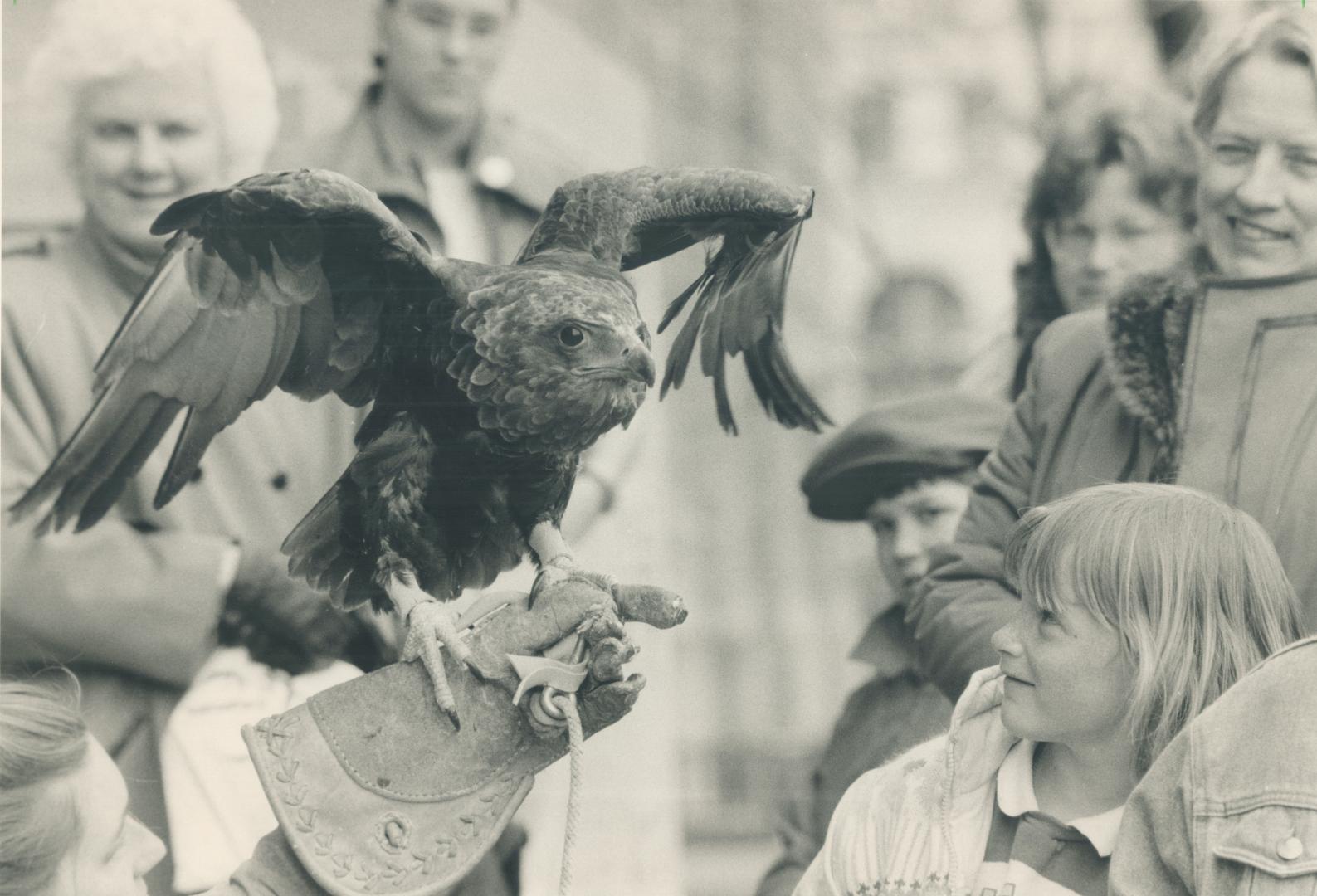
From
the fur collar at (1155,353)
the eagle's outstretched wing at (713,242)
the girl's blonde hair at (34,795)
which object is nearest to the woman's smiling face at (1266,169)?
Answer: the fur collar at (1155,353)

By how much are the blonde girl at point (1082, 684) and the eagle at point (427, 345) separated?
0.54m

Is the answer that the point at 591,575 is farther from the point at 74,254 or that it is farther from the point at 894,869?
the point at 74,254

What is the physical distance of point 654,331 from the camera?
258cm

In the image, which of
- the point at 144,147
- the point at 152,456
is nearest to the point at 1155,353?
the point at 152,456

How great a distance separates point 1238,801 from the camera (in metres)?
1.32

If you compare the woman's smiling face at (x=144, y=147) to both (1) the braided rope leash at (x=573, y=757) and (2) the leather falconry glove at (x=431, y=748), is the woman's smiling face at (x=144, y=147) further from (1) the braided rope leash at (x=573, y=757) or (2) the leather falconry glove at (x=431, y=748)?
(1) the braided rope leash at (x=573, y=757)

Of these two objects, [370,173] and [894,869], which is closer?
[894,869]

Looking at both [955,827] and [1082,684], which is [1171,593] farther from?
[955,827]

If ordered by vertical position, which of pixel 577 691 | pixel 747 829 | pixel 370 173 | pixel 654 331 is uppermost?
pixel 370 173

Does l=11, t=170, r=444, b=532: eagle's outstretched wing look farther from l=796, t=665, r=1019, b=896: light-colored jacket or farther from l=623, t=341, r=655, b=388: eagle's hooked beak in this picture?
l=796, t=665, r=1019, b=896: light-colored jacket

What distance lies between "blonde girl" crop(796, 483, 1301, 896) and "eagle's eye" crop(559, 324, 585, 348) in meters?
0.60

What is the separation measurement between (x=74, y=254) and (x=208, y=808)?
966mm

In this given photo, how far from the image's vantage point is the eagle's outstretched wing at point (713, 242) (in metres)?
2.20

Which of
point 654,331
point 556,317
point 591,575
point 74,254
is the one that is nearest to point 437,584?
point 591,575
